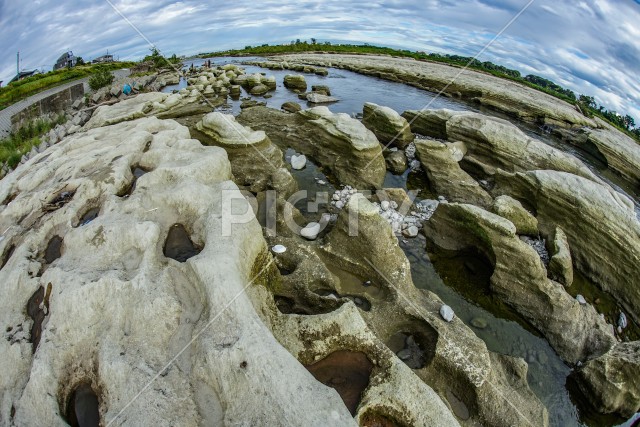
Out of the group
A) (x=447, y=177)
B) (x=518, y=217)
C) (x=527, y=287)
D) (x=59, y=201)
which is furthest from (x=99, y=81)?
(x=527, y=287)

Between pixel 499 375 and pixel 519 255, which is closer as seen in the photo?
pixel 499 375

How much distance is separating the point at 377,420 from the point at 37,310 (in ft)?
22.1

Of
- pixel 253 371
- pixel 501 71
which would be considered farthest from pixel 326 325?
pixel 501 71

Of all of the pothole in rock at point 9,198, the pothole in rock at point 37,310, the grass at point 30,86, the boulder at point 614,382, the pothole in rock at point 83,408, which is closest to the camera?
the pothole in rock at point 83,408

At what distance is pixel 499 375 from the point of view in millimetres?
8148

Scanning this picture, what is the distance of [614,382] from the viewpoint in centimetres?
822

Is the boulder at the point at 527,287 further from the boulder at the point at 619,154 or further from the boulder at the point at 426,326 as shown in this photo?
the boulder at the point at 619,154

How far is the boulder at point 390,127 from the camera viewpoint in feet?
70.6

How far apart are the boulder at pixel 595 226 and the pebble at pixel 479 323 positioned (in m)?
5.62

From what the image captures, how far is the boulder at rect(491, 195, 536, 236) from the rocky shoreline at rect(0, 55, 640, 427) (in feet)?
0.21

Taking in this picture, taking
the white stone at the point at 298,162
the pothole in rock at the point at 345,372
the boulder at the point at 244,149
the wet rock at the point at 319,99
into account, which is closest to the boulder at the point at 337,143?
the white stone at the point at 298,162

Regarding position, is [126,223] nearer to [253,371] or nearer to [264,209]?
[253,371]

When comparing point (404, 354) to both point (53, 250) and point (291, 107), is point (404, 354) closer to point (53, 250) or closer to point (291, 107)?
point (53, 250)

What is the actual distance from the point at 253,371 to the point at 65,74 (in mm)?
52795
